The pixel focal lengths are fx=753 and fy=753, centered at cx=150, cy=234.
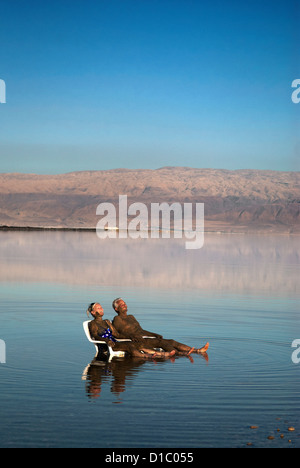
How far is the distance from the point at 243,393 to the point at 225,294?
20.2 m

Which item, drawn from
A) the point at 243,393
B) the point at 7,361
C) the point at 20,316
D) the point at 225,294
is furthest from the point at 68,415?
the point at 225,294

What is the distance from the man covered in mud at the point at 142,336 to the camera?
1862 centimetres

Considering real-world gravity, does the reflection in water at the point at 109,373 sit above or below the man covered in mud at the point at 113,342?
below

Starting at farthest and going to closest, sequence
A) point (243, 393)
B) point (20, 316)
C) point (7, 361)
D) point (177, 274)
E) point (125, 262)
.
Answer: point (125, 262), point (177, 274), point (20, 316), point (7, 361), point (243, 393)

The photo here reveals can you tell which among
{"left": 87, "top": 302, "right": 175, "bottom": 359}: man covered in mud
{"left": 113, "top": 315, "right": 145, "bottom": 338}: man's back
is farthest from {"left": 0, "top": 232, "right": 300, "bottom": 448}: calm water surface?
{"left": 113, "top": 315, "right": 145, "bottom": 338}: man's back

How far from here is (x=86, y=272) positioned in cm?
4606

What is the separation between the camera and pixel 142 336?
18922mm

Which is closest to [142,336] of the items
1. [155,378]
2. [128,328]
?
[128,328]

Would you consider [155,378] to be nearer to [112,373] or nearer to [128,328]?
[112,373]

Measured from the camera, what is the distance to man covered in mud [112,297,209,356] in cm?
1862

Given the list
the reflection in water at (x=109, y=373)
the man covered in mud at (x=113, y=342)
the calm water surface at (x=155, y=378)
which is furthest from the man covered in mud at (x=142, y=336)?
the reflection in water at (x=109, y=373)

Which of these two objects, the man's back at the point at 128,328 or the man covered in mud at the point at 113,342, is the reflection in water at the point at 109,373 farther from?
the man's back at the point at 128,328

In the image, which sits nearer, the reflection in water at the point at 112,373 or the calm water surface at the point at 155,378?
the calm water surface at the point at 155,378
